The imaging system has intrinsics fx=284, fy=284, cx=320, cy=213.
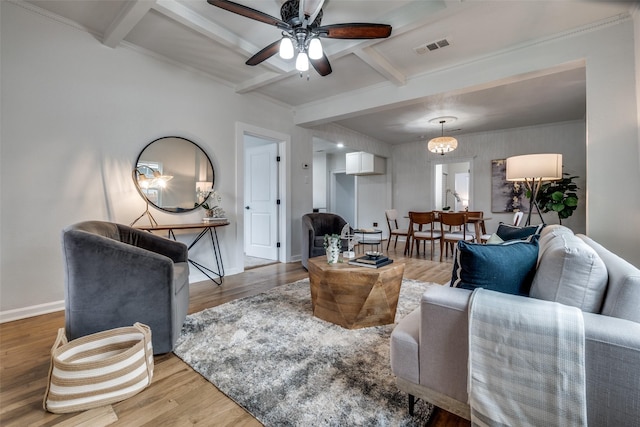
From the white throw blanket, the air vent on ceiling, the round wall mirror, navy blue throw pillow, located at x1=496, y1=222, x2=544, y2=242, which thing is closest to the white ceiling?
the air vent on ceiling

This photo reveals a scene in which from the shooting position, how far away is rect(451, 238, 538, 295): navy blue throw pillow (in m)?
1.22

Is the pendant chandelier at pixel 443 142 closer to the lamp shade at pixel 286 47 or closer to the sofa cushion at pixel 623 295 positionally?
the lamp shade at pixel 286 47

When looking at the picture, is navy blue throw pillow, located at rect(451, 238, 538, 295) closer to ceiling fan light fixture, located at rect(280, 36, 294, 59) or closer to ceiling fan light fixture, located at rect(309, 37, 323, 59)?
ceiling fan light fixture, located at rect(309, 37, 323, 59)

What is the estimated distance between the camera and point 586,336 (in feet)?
2.97

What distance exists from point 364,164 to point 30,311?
6584 millimetres

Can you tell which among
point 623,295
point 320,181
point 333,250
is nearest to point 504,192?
point 320,181

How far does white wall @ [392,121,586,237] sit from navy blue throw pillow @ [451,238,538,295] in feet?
19.2

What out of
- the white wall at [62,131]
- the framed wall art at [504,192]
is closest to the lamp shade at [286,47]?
the white wall at [62,131]

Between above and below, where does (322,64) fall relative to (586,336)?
above

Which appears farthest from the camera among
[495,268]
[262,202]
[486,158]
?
[486,158]

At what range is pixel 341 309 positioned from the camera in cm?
228

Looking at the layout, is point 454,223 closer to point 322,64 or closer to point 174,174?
point 322,64

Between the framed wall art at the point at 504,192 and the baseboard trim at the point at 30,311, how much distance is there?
754cm

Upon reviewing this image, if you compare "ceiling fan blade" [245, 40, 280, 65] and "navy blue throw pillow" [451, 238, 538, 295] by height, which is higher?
"ceiling fan blade" [245, 40, 280, 65]
